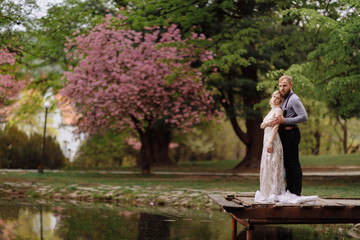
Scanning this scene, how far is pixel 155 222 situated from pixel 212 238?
2317mm

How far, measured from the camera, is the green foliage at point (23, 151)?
30.2 meters

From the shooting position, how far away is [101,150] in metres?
36.6

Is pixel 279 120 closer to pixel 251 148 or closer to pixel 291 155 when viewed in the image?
pixel 291 155

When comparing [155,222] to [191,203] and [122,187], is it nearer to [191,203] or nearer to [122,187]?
[191,203]

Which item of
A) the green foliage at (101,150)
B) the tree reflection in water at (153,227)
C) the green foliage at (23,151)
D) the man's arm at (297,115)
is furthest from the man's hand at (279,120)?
the green foliage at (101,150)

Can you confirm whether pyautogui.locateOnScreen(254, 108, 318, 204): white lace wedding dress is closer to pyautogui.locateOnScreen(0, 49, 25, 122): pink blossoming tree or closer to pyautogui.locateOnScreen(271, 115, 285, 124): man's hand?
pyautogui.locateOnScreen(271, 115, 285, 124): man's hand

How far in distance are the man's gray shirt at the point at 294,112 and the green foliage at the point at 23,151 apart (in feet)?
81.9

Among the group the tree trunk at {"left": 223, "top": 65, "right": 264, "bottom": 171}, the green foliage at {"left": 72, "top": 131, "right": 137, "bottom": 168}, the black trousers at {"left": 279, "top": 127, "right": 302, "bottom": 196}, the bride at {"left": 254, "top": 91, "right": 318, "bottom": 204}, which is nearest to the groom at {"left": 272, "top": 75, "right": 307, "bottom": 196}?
the black trousers at {"left": 279, "top": 127, "right": 302, "bottom": 196}

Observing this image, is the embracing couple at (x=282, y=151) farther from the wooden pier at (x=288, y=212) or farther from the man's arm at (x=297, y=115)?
the wooden pier at (x=288, y=212)

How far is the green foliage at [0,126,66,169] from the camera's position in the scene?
99.0 feet

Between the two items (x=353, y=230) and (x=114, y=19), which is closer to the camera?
(x=353, y=230)

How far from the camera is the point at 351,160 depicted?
31.9 m

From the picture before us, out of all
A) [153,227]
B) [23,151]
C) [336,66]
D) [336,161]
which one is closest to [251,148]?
[336,161]

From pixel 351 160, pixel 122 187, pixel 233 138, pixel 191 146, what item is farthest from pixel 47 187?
pixel 233 138
